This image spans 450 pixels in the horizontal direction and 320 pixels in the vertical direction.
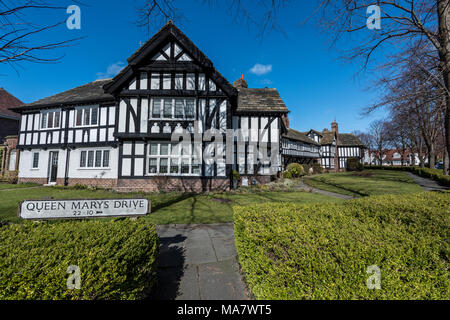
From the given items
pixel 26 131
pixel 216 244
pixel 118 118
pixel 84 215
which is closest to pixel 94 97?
pixel 118 118

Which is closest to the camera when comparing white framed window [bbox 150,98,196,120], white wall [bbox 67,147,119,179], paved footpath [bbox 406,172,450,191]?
white framed window [bbox 150,98,196,120]

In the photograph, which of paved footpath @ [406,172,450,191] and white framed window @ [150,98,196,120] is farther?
paved footpath @ [406,172,450,191]

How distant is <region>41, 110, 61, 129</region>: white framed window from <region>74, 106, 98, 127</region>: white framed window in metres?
2.03

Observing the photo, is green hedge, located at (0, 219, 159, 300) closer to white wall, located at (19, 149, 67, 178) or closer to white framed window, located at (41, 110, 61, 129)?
white wall, located at (19, 149, 67, 178)

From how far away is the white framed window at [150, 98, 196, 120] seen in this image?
40.7 feet

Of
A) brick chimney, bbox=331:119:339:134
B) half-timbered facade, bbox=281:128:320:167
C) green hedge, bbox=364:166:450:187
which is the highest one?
brick chimney, bbox=331:119:339:134

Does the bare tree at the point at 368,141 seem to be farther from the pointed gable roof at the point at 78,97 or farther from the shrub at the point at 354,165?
the pointed gable roof at the point at 78,97

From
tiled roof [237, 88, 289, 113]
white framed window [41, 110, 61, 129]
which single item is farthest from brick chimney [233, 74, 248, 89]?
white framed window [41, 110, 61, 129]

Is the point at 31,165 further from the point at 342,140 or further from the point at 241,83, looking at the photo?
the point at 342,140

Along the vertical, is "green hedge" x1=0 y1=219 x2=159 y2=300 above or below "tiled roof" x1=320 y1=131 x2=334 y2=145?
below

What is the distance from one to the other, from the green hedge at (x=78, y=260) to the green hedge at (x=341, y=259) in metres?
1.64

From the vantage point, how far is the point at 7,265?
5.86 feet

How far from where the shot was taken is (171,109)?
12.4 meters

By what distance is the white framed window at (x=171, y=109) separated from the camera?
12398 mm
